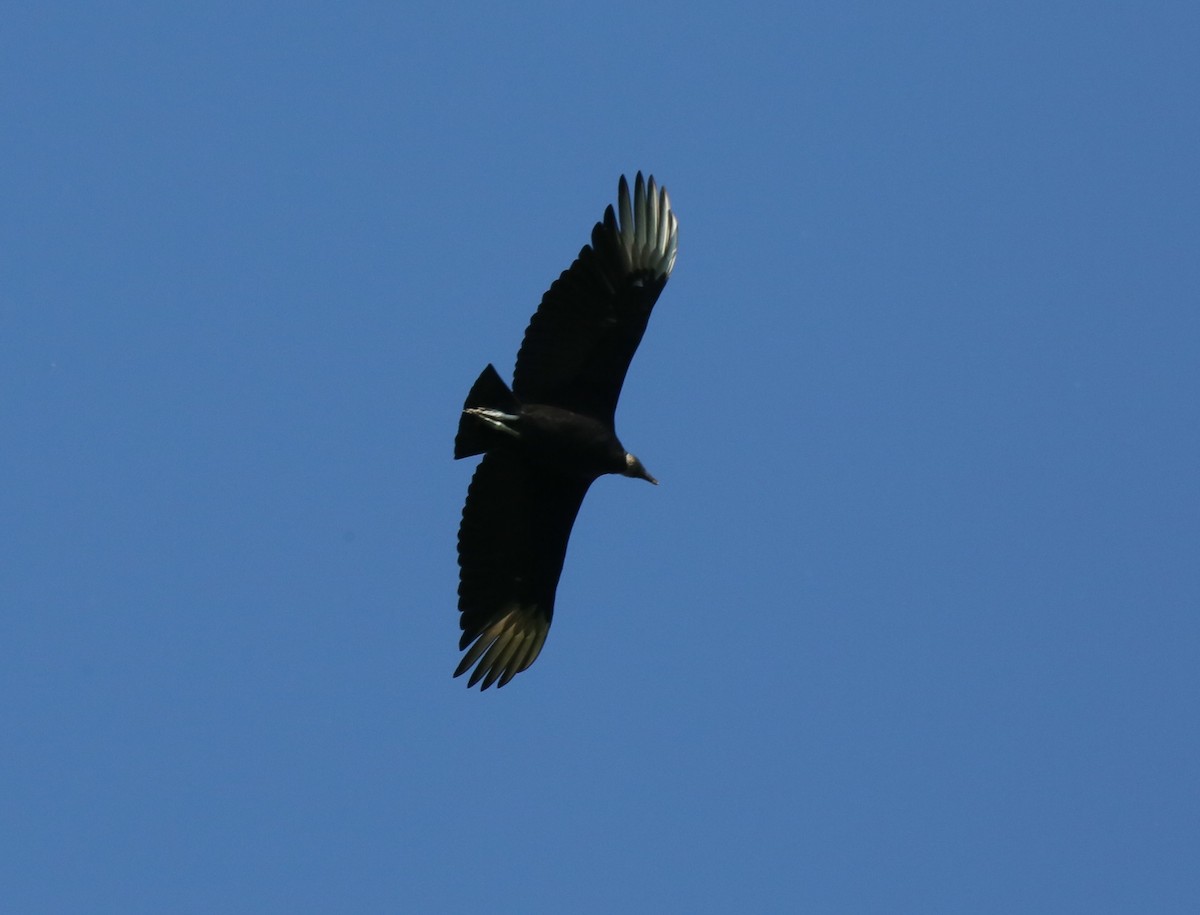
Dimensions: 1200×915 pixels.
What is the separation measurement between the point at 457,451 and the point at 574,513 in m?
1.40

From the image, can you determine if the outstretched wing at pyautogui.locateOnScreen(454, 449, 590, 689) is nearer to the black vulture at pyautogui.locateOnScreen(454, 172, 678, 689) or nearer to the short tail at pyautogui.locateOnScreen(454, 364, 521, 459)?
the black vulture at pyautogui.locateOnScreen(454, 172, 678, 689)

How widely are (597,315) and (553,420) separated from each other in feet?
2.82

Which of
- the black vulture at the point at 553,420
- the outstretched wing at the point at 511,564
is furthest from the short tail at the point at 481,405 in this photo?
the outstretched wing at the point at 511,564

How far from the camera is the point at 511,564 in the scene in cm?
1517

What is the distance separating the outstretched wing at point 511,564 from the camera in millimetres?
14898

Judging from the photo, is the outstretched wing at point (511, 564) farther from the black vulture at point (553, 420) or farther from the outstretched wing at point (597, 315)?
the outstretched wing at point (597, 315)

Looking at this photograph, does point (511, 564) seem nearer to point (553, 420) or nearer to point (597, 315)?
point (553, 420)

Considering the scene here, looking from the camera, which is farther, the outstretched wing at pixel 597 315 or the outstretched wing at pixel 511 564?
the outstretched wing at pixel 511 564

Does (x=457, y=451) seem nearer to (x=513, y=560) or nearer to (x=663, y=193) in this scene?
(x=513, y=560)

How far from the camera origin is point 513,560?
1516cm

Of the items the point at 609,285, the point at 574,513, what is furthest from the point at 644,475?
the point at 609,285

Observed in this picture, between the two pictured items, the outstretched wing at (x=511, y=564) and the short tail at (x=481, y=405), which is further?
the outstretched wing at (x=511, y=564)

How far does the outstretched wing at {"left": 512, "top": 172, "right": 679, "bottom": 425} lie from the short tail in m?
0.33

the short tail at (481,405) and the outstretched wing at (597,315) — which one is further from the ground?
the outstretched wing at (597,315)
